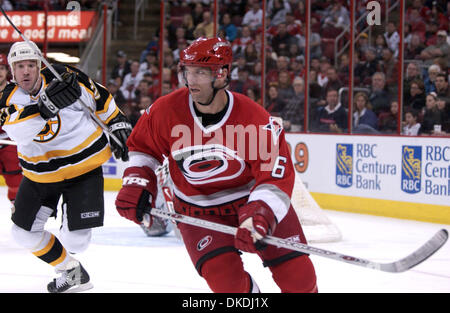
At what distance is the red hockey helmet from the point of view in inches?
92.1

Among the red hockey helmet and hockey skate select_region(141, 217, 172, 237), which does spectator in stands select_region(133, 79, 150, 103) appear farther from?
the red hockey helmet

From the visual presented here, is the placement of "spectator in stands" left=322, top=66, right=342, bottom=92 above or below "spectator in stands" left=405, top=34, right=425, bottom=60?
below

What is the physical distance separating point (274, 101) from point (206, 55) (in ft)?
17.3

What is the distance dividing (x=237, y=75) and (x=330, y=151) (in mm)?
1428

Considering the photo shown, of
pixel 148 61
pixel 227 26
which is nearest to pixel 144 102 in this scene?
pixel 148 61

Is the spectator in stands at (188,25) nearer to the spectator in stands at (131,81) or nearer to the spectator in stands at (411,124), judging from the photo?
the spectator in stands at (131,81)

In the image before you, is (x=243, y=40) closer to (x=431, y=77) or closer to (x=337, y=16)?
(x=337, y=16)

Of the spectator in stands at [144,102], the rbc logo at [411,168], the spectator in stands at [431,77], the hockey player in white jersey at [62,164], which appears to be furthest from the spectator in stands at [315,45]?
the hockey player in white jersey at [62,164]

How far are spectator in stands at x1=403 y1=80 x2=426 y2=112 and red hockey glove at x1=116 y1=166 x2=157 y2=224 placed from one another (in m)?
4.25

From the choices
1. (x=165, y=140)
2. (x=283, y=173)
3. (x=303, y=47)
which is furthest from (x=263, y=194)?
(x=303, y=47)

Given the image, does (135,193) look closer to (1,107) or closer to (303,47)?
(1,107)

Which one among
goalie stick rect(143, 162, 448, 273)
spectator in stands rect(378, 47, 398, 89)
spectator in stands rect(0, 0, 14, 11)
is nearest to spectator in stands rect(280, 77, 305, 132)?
spectator in stands rect(378, 47, 398, 89)

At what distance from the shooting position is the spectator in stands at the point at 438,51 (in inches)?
247

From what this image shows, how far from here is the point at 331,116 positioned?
7.12 metres
